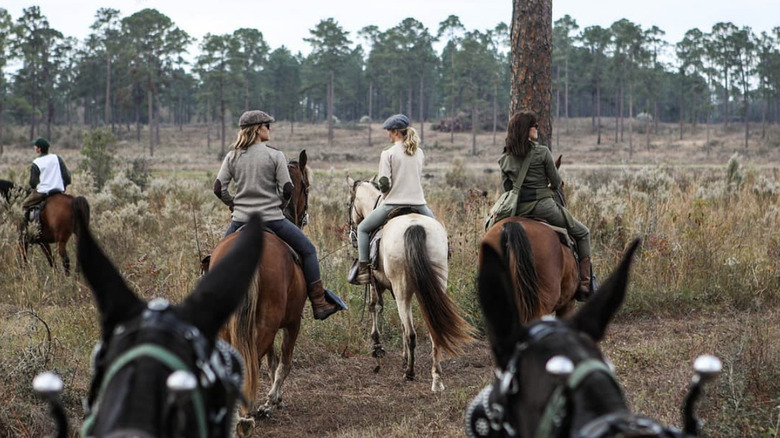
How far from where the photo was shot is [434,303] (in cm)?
711

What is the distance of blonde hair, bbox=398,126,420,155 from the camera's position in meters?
7.90

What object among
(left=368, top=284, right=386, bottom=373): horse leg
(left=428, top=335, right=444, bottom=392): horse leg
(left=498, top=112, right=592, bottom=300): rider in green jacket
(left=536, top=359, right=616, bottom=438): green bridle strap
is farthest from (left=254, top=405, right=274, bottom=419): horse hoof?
(left=536, top=359, right=616, bottom=438): green bridle strap

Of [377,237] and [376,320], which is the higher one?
[377,237]

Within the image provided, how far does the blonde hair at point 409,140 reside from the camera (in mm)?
7902

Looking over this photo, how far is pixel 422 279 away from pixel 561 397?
18.1 feet

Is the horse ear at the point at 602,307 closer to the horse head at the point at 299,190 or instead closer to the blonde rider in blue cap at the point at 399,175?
the horse head at the point at 299,190

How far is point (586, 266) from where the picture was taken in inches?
275

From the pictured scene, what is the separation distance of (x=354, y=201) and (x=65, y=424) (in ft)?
24.3

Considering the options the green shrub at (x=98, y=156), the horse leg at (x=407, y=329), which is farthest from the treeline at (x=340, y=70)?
the horse leg at (x=407, y=329)

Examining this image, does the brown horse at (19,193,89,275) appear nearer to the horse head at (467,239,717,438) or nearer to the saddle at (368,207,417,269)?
the saddle at (368,207,417,269)

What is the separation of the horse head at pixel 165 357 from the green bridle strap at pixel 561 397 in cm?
73

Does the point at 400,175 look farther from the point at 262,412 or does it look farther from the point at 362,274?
the point at 262,412

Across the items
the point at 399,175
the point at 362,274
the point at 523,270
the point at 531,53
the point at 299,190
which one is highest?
the point at 531,53

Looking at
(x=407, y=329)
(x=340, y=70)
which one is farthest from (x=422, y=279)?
(x=340, y=70)
